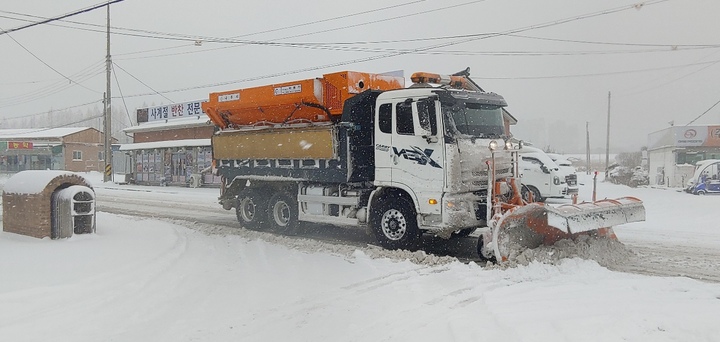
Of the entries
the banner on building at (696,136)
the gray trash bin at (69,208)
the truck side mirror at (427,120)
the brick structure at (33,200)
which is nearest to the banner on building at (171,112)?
the brick structure at (33,200)

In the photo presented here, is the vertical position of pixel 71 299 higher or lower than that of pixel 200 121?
lower

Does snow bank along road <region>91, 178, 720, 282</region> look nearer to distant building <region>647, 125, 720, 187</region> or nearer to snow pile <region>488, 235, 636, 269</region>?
snow pile <region>488, 235, 636, 269</region>

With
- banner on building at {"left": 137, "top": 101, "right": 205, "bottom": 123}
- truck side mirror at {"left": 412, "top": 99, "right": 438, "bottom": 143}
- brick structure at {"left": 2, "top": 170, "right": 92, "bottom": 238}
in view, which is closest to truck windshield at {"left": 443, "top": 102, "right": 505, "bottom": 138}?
truck side mirror at {"left": 412, "top": 99, "right": 438, "bottom": 143}

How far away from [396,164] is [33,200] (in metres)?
6.69

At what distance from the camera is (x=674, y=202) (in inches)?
701

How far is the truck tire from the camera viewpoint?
1242cm

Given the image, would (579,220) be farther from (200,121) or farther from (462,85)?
(200,121)

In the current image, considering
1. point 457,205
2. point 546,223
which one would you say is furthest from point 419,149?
point 546,223

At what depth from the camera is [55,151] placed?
5747cm

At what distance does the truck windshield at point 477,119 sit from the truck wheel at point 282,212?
4.35m

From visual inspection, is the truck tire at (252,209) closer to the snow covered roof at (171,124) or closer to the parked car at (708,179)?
the snow covered roof at (171,124)

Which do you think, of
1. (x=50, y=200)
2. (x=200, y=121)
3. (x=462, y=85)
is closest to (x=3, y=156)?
(x=200, y=121)

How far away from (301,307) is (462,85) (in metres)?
6.08

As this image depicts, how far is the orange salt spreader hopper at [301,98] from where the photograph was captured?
34.4 ft
